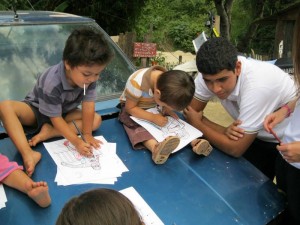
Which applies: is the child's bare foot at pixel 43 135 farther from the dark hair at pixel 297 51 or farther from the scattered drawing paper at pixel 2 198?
the dark hair at pixel 297 51

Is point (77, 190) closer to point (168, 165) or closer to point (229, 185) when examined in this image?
point (168, 165)

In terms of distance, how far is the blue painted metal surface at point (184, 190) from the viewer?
1.50m

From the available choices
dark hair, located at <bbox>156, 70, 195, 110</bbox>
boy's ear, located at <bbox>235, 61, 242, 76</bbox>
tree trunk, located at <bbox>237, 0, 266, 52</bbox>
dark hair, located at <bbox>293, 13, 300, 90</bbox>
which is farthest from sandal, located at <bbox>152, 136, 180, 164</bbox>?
tree trunk, located at <bbox>237, 0, 266, 52</bbox>

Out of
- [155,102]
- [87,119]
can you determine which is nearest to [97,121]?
[87,119]

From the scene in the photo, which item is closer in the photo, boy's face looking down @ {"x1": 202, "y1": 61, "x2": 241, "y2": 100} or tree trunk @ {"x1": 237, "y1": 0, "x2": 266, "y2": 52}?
boy's face looking down @ {"x1": 202, "y1": 61, "x2": 241, "y2": 100}

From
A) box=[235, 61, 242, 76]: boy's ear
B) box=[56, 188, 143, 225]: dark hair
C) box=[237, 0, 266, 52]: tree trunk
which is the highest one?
box=[235, 61, 242, 76]: boy's ear

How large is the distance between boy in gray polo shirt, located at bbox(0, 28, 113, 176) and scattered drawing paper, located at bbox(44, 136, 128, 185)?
52 millimetres

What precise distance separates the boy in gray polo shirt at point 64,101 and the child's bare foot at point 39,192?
27 centimetres

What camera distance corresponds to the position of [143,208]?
5.07 feet

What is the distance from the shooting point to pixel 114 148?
79.7 inches

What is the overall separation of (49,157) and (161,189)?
676 mm

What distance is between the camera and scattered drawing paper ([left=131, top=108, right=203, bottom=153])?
212 centimetres

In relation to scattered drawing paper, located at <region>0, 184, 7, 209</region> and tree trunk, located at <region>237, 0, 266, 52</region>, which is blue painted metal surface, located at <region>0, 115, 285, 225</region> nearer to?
scattered drawing paper, located at <region>0, 184, 7, 209</region>

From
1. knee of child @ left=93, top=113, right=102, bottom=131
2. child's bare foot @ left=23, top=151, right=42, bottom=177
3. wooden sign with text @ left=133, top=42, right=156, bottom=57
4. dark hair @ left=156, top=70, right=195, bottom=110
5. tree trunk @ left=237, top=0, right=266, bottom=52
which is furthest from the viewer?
tree trunk @ left=237, top=0, right=266, bottom=52
